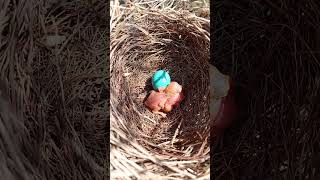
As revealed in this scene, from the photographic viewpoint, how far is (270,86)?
111 centimetres

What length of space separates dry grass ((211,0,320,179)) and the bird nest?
0.39 ft

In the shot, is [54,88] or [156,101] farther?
[156,101]

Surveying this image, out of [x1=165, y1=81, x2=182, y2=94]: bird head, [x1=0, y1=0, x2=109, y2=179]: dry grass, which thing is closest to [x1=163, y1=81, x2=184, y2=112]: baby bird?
[x1=165, y1=81, x2=182, y2=94]: bird head

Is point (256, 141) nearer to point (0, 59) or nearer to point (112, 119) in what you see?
point (112, 119)

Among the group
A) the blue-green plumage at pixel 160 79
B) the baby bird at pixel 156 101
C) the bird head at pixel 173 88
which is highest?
Answer: the blue-green plumage at pixel 160 79

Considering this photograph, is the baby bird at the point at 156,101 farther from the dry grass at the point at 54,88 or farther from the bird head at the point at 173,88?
the dry grass at the point at 54,88

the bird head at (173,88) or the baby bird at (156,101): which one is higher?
the bird head at (173,88)

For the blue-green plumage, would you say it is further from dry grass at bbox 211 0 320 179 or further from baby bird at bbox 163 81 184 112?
dry grass at bbox 211 0 320 179

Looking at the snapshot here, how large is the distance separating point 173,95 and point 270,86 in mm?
300

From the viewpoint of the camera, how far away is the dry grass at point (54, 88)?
106 cm

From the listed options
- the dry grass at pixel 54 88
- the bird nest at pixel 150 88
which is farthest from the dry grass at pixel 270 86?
the dry grass at pixel 54 88

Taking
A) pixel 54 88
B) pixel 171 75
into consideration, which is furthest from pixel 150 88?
pixel 54 88

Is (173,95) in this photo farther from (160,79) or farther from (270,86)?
(270,86)

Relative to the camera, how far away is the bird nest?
1.26 m
